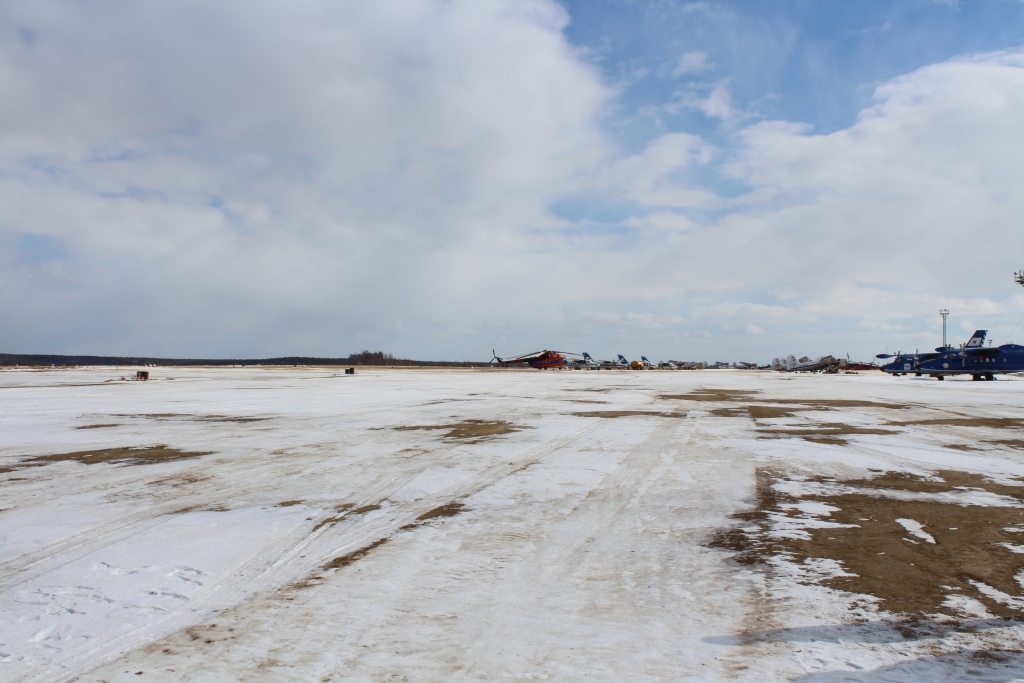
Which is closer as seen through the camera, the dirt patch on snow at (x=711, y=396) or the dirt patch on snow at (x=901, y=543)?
the dirt patch on snow at (x=901, y=543)

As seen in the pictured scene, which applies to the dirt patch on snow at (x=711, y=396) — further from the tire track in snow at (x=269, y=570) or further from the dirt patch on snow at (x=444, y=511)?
the dirt patch on snow at (x=444, y=511)

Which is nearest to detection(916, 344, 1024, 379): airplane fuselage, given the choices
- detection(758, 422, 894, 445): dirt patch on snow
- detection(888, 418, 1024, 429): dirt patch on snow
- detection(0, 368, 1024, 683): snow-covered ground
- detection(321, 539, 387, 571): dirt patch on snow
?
detection(888, 418, 1024, 429): dirt patch on snow

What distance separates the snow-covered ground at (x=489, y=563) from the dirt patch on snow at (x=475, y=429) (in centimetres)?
100

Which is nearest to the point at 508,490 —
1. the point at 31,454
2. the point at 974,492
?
the point at 974,492

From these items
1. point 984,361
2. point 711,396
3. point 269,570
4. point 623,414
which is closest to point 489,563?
Result: point 269,570

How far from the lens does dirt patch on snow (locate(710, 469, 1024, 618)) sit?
10.4 ft

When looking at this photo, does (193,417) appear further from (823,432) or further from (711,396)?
(711,396)

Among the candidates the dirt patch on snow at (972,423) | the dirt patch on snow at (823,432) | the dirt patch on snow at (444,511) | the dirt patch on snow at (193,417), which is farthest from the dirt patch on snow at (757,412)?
the dirt patch on snow at (193,417)

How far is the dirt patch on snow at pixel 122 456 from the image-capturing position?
23.3 feet

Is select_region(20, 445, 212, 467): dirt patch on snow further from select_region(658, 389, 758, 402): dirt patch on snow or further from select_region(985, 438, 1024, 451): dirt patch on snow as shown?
select_region(658, 389, 758, 402): dirt patch on snow

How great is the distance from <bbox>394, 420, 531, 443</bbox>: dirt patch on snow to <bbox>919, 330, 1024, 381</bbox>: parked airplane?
42.3 metres

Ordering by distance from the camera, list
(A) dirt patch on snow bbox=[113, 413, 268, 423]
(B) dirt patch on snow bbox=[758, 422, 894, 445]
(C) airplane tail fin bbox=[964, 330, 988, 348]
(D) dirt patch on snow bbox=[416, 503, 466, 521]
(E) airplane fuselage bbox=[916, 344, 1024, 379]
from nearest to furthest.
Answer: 1. (D) dirt patch on snow bbox=[416, 503, 466, 521]
2. (B) dirt patch on snow bbox=[758, 422, 894, 445]
3. (A) dirt patch on snow bbox=[113, 413, 268, 423]
4. (E) airplane fuselage bbox=[916, 344, 1024, 379]
5. (C) airplane tail fin bbox=[964, 330, 988, 348]

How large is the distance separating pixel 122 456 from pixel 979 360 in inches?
1966

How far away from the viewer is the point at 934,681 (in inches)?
90.1
